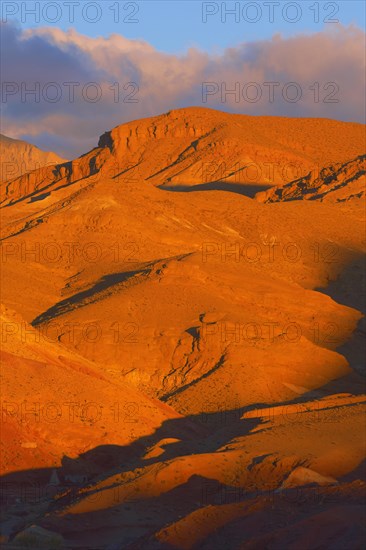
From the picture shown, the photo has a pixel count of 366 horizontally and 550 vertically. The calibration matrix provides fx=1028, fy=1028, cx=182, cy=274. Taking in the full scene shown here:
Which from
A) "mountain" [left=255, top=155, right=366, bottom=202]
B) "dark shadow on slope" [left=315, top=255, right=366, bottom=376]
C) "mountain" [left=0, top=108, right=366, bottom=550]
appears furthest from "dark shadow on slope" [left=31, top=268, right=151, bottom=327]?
"mountain" [left=255, top=155, right=366, bottom=202]

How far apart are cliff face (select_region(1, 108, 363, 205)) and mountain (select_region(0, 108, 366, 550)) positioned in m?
18.3

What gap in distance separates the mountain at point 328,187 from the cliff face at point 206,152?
9792mm

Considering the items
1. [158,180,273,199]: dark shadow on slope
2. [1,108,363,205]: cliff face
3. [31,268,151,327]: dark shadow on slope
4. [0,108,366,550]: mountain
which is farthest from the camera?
[1,108,363,205]: cliff face

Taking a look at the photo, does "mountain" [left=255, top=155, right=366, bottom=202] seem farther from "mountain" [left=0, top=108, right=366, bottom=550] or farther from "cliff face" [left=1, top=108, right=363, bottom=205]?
"cliff face" [left=1, top=108, right=363, bottom=205]

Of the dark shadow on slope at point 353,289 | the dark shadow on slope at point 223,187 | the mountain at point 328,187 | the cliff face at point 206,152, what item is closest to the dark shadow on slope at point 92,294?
the dark shadow on slope at point 353,289

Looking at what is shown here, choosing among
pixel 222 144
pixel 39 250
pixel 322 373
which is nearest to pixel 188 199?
pixel 39 250

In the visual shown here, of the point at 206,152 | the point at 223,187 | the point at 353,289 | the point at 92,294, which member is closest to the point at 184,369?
the point at 92,294

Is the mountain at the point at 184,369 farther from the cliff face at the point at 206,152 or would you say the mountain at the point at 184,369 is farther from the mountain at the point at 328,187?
the cliff face at the point at 206,152

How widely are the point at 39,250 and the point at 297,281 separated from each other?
46.8ft

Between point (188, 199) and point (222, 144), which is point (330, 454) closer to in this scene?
point (188, 199)

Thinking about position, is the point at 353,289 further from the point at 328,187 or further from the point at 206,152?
the point at 206,152

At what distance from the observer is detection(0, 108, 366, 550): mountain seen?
1927cm

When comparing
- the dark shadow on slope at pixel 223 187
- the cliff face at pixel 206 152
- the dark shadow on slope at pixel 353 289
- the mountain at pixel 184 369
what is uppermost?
the cliff face at pixel 206 152

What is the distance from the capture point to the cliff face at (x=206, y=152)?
100 metres
